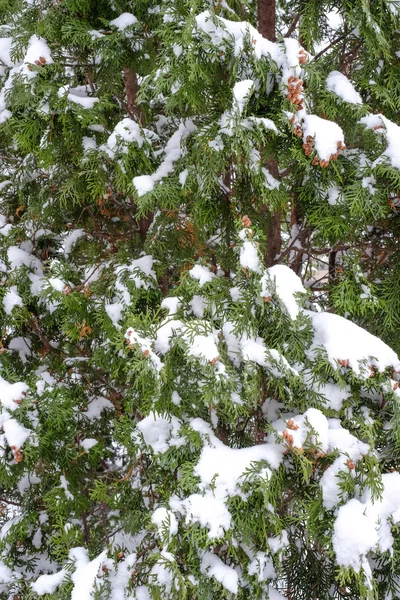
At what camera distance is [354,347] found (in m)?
2.81

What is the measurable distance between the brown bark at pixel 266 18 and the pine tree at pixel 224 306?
0.13 ft

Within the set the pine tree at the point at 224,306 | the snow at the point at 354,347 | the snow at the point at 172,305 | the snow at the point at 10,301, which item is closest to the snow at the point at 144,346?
the pine tree at the point at 224,306

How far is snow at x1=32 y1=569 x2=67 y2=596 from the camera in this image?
330cm

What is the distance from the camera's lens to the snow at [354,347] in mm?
2785

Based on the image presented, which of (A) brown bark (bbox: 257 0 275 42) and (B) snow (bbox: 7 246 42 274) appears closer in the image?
(A) brown bark (bbox: 257 0 275 42)

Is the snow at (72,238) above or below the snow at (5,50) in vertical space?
below

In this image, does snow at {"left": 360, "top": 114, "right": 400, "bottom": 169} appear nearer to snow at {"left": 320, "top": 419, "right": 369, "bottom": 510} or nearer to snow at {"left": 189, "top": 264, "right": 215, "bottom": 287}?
snow at {"left": 189, "top": 264, "right": 215, "bottom": 287}

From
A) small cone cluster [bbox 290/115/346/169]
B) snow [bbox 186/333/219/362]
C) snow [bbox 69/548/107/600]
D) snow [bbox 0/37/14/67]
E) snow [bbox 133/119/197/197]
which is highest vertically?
small cone cluster [bbox 290/115/346/169]

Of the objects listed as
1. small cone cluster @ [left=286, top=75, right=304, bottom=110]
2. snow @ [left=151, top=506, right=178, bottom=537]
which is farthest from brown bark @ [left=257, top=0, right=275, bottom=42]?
snow @ [left=151, top=506, right=178, bottom=537]

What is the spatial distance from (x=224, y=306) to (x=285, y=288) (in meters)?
0.42

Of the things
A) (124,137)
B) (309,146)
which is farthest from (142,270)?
(309,146)

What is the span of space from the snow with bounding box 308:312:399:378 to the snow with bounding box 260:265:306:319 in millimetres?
296

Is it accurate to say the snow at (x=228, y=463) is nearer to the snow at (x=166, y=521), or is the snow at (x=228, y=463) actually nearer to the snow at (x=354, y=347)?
the snow at (x=166, y=521)

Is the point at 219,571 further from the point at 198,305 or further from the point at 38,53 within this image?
the point at 38,53
